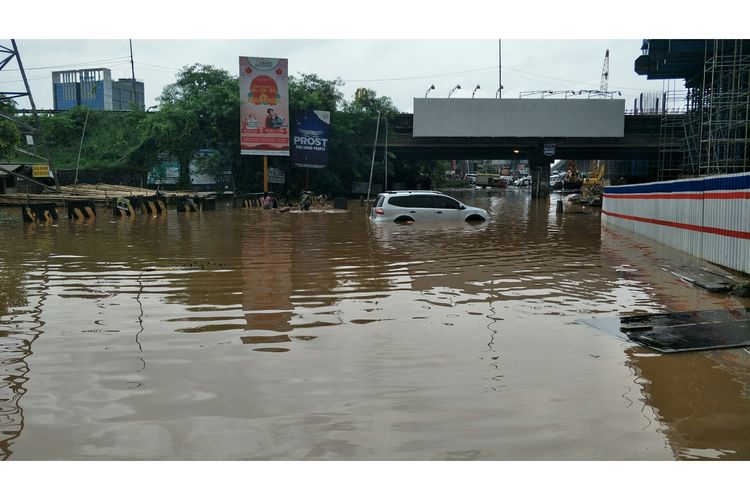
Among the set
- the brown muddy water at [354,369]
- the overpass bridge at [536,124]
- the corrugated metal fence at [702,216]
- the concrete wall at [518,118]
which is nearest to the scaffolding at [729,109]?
the corrugated metal fence at [702,216]

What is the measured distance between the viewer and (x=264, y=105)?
5053cm

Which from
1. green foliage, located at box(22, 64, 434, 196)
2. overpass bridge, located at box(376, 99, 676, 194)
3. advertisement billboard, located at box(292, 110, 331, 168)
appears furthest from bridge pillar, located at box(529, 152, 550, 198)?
advertisement billboard, located at box(292, 110, 331, 168)

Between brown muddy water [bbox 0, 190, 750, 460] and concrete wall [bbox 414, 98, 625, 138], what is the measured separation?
53533 mm

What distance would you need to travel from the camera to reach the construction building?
34006mm

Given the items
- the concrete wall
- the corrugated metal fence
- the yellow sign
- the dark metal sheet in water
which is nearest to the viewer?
the dark metal sheet in water

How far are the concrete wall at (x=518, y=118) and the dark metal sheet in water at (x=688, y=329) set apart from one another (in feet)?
189

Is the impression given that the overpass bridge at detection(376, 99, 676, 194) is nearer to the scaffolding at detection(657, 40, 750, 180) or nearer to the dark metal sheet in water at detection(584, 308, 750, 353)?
the scaffolding at detection(657, 40, 750, 180)

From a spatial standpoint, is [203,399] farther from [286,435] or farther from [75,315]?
[75,315]

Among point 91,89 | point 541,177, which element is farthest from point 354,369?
point 91,89

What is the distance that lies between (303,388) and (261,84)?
46.9 meters

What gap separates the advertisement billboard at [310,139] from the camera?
191 ft

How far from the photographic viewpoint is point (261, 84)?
4988cm

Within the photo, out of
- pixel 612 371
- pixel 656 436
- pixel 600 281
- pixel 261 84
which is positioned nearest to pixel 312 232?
pixel 600 281

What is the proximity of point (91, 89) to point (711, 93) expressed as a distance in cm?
9977
